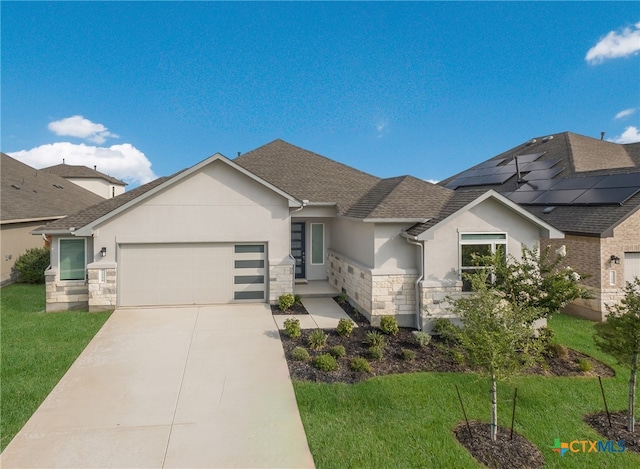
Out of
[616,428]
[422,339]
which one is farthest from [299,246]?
[616,428]

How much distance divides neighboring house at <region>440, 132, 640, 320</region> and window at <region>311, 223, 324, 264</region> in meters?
6.23

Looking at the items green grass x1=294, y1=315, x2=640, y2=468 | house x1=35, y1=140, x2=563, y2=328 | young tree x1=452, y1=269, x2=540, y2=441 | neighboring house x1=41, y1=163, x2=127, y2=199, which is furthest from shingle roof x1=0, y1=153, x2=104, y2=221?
neighboring house x1=41, y1=163, x2=127, y2=199

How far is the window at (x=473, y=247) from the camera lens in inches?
407

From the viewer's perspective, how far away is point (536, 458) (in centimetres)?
486

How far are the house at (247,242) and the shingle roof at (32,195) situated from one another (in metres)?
7.40

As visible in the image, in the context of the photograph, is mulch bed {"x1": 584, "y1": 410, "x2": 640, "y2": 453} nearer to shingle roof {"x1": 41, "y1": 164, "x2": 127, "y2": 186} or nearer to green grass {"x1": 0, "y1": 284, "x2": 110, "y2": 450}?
green grass {"x1": 0, "y1": 284, "x2": 110, "y2": 450}

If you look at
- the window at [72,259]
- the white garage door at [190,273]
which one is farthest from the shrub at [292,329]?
the window at [72,259]

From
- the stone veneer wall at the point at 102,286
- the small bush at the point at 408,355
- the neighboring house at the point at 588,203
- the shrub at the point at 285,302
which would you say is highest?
the neighboring house at the point at 588,203

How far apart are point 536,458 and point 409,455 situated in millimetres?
1767

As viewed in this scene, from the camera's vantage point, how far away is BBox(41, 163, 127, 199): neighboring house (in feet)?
142

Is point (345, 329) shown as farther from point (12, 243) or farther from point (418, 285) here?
point (12, 243)

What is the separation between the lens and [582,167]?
63.6 ft

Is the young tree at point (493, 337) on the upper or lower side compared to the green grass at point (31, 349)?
upper

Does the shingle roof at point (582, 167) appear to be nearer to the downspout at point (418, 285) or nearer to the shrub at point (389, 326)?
the downspout at point (418, 285)
